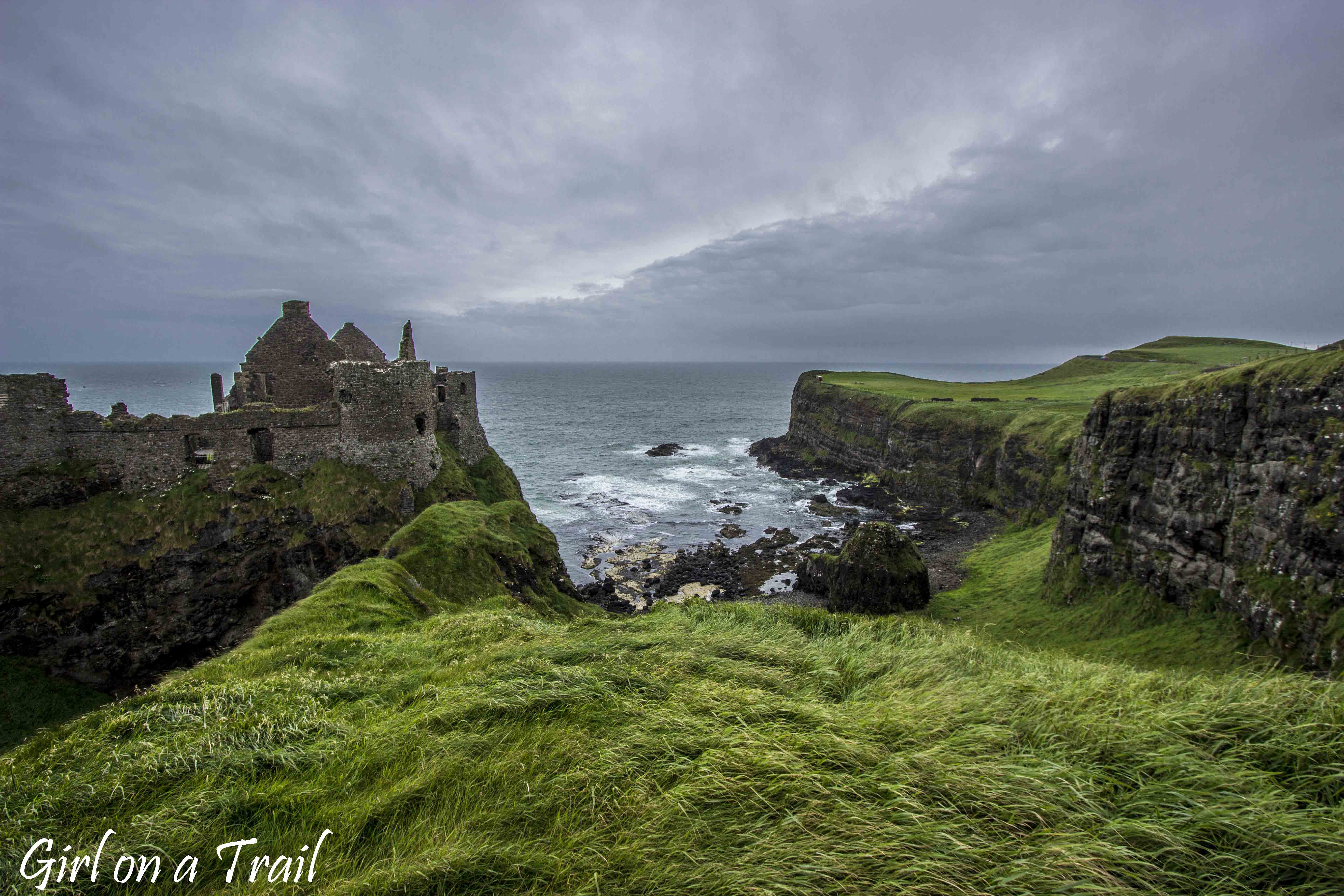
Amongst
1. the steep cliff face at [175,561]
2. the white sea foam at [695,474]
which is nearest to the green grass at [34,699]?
the steep cliff face at [175,561]

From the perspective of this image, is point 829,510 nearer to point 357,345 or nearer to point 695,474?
point 695,474

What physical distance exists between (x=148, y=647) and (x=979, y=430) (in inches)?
2442

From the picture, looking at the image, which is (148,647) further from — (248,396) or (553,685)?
(553,685)

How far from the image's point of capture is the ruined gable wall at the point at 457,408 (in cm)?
2698

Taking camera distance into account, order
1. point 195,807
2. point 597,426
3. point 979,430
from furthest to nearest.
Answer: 1. point 597,426
2. point 979,430
3. point 195,807

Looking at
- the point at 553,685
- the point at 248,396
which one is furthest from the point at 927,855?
the point at 248,396

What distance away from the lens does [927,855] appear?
350 centimetres

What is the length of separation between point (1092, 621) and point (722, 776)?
2381 cm

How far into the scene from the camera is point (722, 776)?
437 centimetres

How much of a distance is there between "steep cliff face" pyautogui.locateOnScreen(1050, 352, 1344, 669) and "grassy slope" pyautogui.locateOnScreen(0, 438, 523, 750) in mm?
27863

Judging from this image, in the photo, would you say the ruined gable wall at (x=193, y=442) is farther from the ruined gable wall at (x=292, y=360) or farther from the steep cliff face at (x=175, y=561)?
the ruined gable wall at (x=292, y=360)

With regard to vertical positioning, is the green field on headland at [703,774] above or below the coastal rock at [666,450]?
above

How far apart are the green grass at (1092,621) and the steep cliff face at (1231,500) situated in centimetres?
69

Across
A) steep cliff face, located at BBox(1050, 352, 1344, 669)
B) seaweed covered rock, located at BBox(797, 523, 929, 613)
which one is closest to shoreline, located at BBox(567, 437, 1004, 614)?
seaweed covered rock, located at BBox(797, 523, 929, 613)
